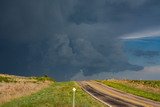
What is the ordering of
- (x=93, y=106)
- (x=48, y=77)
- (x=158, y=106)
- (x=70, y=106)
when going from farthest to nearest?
(x=48, y=77) → (x=158, y=106) → (x=93, y=106) → (x=70, y=106)

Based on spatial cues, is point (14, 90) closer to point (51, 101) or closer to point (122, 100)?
point (122, 100)

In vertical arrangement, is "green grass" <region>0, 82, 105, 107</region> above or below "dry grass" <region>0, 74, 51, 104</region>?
below

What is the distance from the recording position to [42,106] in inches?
1421

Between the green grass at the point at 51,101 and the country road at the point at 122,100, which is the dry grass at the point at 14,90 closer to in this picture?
the green grass at the point at 51,101

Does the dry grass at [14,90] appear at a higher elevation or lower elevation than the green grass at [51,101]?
higher

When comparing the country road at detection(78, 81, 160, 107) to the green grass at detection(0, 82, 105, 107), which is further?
the country road at detection(78, 81, 160, 107)

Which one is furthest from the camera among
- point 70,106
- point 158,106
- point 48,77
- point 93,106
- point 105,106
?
point 48,77

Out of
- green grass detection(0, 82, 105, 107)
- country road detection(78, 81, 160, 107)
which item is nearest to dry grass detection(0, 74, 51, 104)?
green grass detection(0, 82, 105, 107)

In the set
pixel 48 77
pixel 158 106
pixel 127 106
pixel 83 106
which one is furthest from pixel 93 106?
pixel 48 77

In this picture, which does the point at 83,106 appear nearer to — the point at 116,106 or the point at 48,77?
the point at 116,106

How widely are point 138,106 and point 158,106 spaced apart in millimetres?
2665

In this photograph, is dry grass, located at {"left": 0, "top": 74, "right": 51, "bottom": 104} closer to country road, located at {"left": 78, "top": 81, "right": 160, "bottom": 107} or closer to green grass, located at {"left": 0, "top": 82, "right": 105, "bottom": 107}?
green grass, located at {"left": 0, "top": 82, "right": 105, "bottom": 107}

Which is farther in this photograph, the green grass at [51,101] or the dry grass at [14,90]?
the dry grass at [14,90]

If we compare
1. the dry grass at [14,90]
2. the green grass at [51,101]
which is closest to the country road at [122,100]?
the green grass at [51,101]
